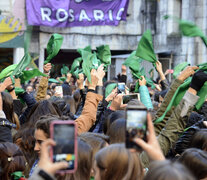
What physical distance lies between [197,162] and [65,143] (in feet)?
4.79

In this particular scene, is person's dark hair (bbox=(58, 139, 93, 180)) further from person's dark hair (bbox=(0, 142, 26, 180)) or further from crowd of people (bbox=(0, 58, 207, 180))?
person's dark hair (bbox=(0, 142, 26, 180))

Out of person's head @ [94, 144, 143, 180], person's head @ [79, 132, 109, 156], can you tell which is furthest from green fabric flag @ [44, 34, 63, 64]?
person's head @ [94, 144, 143, 180]

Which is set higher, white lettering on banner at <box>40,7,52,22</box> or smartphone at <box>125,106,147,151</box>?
white lettering on banner at <box>40,7,52,22</box>

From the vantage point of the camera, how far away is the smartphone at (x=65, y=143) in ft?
6.73

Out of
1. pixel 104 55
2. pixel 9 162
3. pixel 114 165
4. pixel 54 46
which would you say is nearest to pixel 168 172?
pixel 114 165

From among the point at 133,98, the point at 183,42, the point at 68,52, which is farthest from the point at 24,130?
the point at 68,52

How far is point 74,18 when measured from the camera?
2125 centimetres

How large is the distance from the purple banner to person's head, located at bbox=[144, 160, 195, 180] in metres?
18.9

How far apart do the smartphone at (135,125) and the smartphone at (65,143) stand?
0.92 ft

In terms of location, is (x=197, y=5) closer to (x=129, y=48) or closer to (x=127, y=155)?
(x=129, y=48)

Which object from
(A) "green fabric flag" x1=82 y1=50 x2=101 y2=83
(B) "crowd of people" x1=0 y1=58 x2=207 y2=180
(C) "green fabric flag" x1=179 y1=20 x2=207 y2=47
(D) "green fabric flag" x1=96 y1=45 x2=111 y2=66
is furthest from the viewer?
(D) "green fabric flag" x1=96 y1=45 x2=111 y2=66

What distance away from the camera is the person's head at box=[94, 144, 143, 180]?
269 centimetres

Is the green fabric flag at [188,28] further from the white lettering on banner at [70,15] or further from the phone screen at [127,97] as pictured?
the white lettering on banner at [70,15]

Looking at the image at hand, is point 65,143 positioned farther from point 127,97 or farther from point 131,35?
point 131,35
